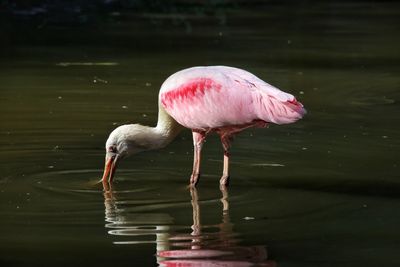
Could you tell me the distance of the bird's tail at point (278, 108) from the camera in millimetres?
9031

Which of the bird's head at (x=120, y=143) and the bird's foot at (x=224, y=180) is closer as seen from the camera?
the bird's foot at (x=224, y=180)

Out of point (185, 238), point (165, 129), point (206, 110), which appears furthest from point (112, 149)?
point (185, 238)

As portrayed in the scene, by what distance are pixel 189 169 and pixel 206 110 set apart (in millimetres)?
944

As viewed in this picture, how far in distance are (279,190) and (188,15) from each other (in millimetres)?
16328

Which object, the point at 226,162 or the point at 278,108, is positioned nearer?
the point at 278,108

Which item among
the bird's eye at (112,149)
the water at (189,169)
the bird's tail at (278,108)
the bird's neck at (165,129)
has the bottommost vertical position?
the water at (189,169)

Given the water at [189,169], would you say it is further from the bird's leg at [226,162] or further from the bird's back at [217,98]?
the bird's back at [217,98]

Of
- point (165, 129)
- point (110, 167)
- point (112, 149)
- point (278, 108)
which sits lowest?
point (110, 167)

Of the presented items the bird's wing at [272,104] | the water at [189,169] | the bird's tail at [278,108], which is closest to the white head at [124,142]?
the water at [189,169]

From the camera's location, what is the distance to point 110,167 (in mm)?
9898

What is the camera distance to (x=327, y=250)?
7812 mm

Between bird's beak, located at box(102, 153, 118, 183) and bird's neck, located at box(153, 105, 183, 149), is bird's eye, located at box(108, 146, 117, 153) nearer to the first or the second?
bird's beak, located at box(102, 153, 118, 183)

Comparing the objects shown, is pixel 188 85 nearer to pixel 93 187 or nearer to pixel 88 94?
pixel 93 187

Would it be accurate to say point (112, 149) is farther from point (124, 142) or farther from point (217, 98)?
Answer: point (217, 98)
